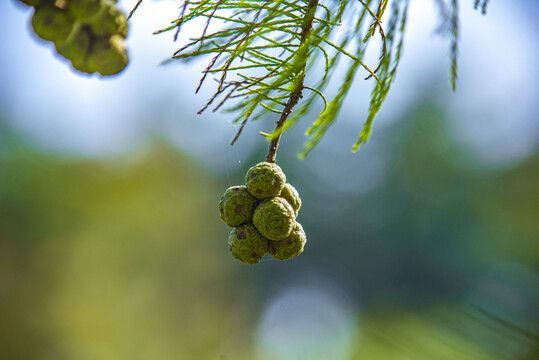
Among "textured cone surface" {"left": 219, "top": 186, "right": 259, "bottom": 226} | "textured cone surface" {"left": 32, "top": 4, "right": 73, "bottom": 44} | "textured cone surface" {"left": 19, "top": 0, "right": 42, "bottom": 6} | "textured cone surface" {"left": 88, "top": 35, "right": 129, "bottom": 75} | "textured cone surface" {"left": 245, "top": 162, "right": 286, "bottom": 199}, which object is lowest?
"textured cone surface" {"left": 219, "top": 186, "right": 259, "bottom": 226}

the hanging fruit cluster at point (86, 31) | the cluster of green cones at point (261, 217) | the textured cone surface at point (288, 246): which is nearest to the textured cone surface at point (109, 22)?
the hanging fruit cluster at point (86, 31)

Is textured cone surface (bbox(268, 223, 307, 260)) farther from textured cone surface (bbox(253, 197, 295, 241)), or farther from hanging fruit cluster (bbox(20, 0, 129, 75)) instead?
hanging fruit cluster (bbox(20, 0, 129, 75))

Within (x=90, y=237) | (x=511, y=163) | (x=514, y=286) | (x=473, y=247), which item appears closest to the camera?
(x=514, y=286)

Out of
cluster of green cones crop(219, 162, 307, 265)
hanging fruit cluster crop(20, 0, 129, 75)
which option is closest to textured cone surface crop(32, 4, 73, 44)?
hanging fruit cluster crop(20, 0, 129, 75)

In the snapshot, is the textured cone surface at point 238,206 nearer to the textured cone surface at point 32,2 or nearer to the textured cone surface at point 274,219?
the textured cone surface at point 274,219

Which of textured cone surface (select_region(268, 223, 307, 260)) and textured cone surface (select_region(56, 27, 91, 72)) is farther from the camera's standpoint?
textured cone surface (select_region(268, 223, 307, 260))

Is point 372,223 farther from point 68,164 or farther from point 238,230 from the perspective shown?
point 238,230

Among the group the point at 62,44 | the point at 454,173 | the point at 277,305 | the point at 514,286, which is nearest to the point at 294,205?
the point at 62,44
